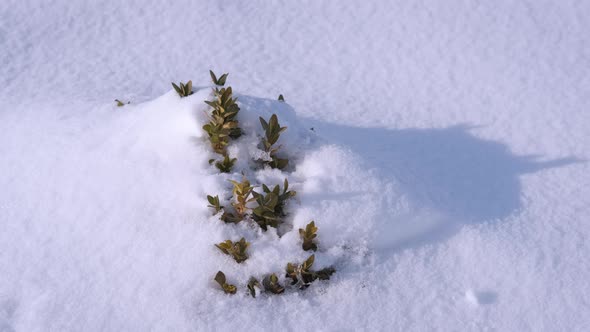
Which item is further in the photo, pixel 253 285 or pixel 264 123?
pixel 264 123

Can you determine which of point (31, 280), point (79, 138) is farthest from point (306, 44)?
point (31, 280)

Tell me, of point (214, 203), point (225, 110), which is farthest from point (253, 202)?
point (225, 110)

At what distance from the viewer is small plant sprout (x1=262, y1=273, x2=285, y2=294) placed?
8.98 feet

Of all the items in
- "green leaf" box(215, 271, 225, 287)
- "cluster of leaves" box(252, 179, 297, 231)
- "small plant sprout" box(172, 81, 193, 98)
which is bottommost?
"green leaf" box(215, 271, 225, 287)

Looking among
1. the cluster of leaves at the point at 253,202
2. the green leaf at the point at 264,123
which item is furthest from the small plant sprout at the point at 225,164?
the green leaf at the point at 264,123

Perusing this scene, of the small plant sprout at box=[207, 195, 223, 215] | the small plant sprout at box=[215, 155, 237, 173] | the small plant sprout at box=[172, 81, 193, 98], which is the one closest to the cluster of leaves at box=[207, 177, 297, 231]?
the small plant sprout at box=[207, 195, 223, 215]

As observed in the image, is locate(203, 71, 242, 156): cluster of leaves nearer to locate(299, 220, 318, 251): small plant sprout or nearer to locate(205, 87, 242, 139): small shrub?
locate(205, 87, 242, 139): small shrub

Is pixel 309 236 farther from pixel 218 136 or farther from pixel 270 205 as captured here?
pixel 218 136

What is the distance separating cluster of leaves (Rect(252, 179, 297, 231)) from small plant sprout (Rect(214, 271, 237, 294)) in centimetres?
40

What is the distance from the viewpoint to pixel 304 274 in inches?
110

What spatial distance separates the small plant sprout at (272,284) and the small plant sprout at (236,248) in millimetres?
181

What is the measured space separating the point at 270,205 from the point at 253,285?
0.45 meters

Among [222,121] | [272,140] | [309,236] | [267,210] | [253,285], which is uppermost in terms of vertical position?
[222,121]

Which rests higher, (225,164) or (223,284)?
(225,164)
